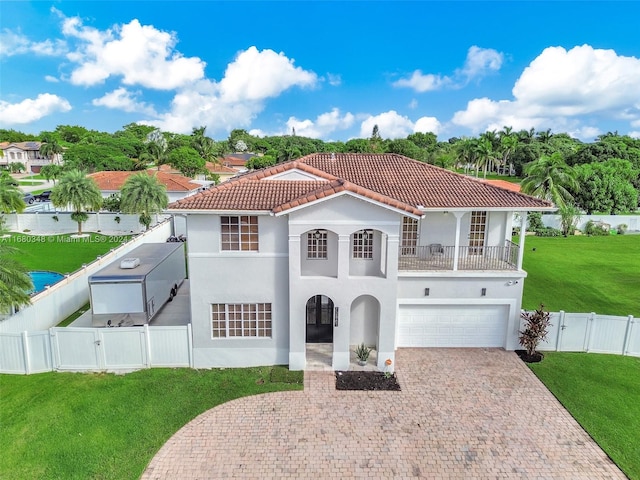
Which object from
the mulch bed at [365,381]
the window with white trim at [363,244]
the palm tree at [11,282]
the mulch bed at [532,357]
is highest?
the window with white trim at [363,244]

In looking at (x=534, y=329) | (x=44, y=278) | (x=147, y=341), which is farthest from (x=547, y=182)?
(x=44, y=278)

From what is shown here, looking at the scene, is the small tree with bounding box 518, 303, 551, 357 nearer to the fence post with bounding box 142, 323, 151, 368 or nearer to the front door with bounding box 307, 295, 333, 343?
the front door with bounding box 307, 295, 333, 343

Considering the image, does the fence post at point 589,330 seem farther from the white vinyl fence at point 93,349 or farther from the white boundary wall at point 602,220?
the white boundary wall at point 602,220

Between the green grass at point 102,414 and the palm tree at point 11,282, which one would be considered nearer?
the green grass at point 102,414

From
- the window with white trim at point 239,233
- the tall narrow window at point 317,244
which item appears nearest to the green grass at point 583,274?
the tall narrow window at point 317,244

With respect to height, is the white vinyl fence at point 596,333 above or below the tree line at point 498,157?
below

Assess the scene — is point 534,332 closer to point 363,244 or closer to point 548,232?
point 363,244

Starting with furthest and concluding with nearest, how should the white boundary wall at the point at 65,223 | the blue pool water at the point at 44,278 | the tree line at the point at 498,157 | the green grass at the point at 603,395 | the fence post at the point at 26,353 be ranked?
1. the tree line at the point at 498,157
2. the white boundary wall at the point at 65,223
3. the blue pool water at the point at 44,278
4. the fence post at the point at 26,353
5. the green grass at the point at 603,395

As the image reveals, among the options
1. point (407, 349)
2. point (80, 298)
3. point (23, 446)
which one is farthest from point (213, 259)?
point (80, 298)
